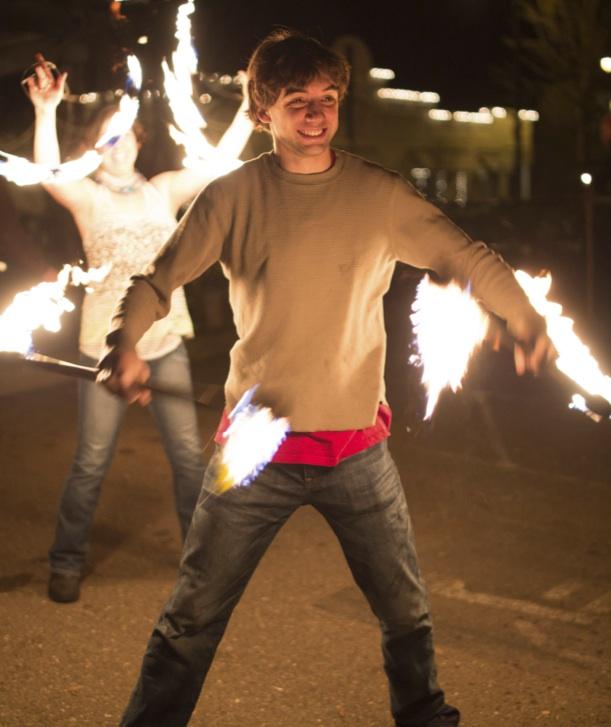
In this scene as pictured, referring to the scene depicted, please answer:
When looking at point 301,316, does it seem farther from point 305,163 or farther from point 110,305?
point 110,305

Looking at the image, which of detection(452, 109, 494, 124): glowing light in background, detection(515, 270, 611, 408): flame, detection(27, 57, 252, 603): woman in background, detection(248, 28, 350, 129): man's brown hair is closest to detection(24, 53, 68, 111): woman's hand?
detection(27, 57, 252, 603): woman in background

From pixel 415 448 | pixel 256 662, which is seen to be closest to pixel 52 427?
pixel 415 448

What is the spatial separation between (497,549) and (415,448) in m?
2.28

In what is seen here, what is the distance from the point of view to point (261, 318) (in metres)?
3.30

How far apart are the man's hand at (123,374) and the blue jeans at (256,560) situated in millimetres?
383

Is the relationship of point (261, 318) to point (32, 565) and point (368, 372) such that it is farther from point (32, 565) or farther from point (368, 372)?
point (32, 565)

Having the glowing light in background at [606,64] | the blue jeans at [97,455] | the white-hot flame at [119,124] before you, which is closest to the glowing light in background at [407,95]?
the glowing light in background at [606,64]

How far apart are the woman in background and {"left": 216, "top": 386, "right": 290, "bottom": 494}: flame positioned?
1.76 meters

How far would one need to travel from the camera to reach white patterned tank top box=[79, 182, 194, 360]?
515cm

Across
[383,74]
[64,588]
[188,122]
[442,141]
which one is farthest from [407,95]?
[64,588]

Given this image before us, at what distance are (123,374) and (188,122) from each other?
10.9 feet

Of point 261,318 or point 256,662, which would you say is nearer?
point 261,318

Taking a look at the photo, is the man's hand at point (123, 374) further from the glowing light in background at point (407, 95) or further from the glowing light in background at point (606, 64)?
the glowing light in background at point (407, 95)

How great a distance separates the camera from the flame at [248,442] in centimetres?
334
